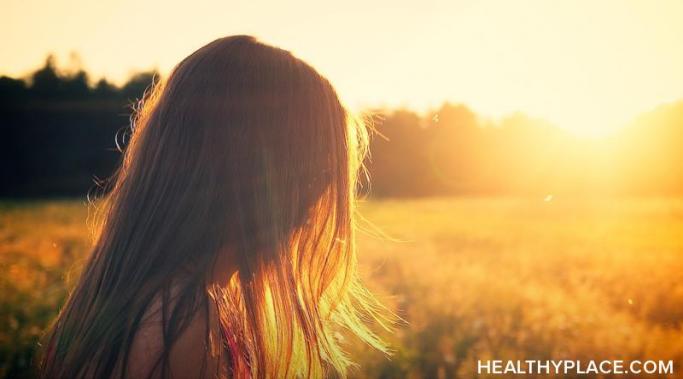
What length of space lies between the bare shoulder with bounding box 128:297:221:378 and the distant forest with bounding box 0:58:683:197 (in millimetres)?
34955

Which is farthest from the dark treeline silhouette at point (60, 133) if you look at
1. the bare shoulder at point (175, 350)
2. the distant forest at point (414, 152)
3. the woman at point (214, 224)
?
the bare shoulder at point (175, 350)

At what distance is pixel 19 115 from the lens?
4491 centimetres

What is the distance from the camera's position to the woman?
3.54 feet

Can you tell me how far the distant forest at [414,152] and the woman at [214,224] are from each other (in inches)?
1360

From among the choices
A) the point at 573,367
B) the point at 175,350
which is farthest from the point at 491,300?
the point at 175,350

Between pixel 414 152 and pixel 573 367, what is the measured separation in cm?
4678

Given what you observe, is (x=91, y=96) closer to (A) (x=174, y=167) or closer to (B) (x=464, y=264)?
(B) (x=464, y=264)

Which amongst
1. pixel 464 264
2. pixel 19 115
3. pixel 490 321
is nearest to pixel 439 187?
pixel 19 115

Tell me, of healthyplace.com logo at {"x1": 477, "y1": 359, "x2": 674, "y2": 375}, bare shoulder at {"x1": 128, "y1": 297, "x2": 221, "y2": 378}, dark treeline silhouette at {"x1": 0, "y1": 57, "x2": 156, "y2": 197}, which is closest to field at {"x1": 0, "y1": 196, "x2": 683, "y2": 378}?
healthyplace.com logo at {"x1": 477, "y1": 359, "x2": 674, "y2": 375}

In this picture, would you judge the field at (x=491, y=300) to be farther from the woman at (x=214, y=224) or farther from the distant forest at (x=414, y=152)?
the distant forest at (x=414, y=152)

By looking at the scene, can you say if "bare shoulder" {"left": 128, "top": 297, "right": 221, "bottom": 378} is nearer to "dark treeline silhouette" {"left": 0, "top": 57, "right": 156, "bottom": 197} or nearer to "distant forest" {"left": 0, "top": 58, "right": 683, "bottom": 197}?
"distant forest" {"left": 0, "top": 58, "right": 683, "bottom": 197}

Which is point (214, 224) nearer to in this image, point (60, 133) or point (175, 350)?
point (175, 350)

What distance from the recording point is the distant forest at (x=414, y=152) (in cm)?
3950

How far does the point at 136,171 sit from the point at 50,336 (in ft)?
1.49
